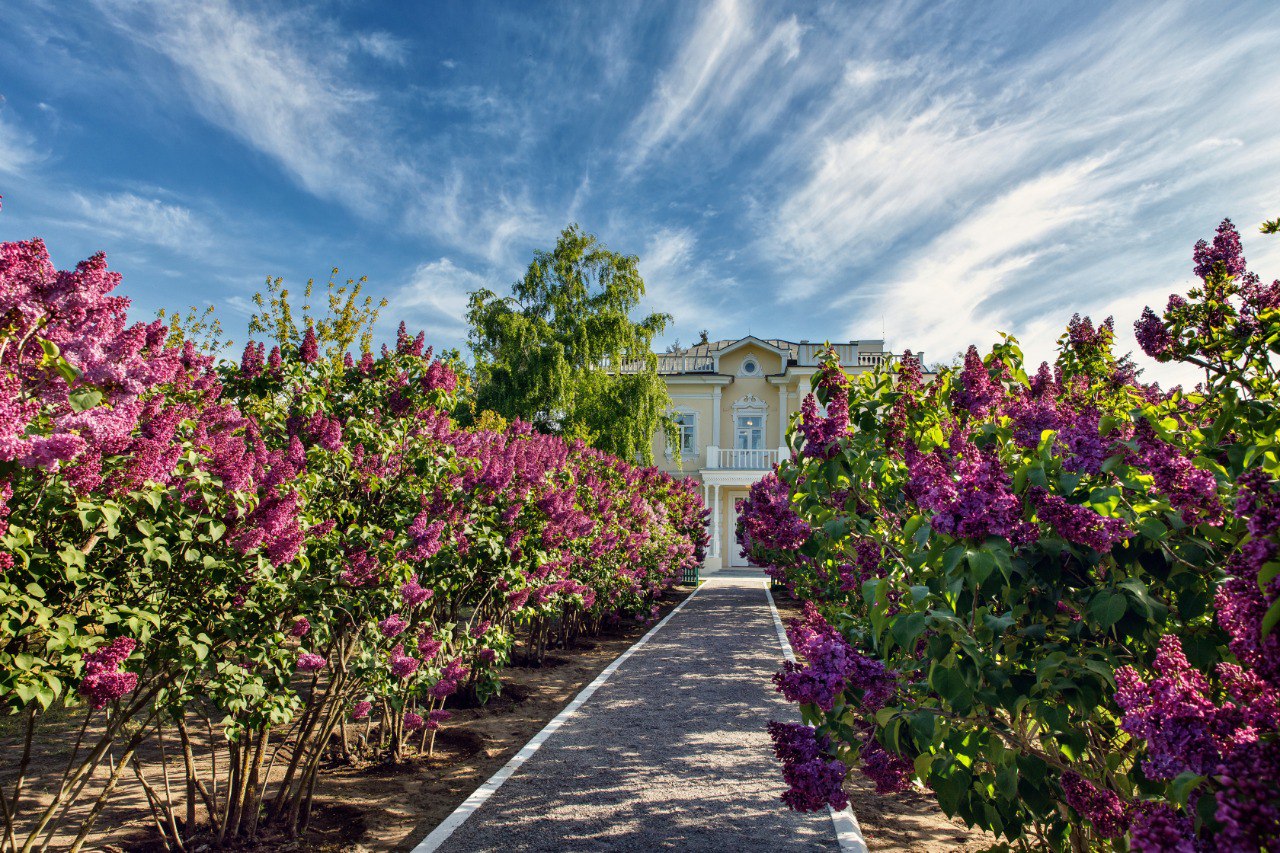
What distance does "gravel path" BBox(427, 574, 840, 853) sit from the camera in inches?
149

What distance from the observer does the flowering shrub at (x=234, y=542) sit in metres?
2.33

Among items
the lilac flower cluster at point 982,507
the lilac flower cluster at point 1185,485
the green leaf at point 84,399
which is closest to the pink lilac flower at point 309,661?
the green leaf at point 84,399

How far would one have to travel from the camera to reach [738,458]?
2783 cm

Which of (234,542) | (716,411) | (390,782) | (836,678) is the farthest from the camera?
(716,411)

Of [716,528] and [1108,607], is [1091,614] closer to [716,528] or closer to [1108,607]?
[1108,607]

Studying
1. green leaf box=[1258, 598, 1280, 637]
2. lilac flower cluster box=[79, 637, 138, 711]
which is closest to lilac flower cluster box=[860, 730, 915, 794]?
green leaf box=[1258, 598, 1280, 637]

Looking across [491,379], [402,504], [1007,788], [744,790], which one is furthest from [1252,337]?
[491,379]

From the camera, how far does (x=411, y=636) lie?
4.41 meters

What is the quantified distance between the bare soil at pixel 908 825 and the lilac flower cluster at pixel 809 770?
130 cm

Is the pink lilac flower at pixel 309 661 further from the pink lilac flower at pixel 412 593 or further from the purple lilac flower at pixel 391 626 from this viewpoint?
the pink lilac flower at pixel 412 593

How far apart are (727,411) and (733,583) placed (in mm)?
9145

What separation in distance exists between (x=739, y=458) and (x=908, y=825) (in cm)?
2375

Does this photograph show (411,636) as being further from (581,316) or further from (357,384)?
(581,316)

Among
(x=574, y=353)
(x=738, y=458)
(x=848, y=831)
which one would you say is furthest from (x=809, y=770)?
(x=738, y=458)
